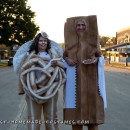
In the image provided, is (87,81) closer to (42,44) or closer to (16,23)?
(42,44)

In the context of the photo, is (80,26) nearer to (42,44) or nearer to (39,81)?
(42,44)

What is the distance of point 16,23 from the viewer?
62219 millimetres

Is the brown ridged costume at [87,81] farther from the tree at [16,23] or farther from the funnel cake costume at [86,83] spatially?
the tree at [16,23]

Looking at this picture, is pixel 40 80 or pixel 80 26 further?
pixel 80 26

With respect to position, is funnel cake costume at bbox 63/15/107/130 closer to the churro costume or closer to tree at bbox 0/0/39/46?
the churro costume

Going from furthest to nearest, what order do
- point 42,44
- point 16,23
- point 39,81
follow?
point 16,23 → point 42,44 → point 39,81

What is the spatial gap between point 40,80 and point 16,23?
57.8 meters

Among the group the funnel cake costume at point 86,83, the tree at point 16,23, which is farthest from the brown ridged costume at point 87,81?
the tree at point 16,23

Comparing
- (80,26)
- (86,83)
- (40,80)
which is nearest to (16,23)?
→ (80,26)

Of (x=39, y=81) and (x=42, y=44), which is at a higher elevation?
(x=42, y=44)

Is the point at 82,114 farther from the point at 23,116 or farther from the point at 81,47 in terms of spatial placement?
the point at 23,116

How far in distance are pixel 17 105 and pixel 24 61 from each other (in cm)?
632

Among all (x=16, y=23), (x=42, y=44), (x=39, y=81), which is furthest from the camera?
(x=16, y=23)

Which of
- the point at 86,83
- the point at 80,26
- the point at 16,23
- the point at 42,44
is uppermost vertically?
the point at 16,23
